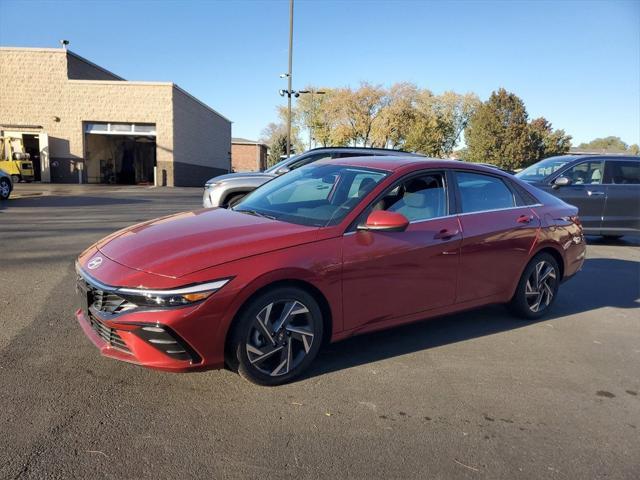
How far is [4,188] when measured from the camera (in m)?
15.8

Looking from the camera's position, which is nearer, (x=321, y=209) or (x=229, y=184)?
(x=321, y=209)

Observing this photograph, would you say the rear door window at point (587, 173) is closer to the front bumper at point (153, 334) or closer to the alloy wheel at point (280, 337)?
the alloy wheel at point (280, 337)

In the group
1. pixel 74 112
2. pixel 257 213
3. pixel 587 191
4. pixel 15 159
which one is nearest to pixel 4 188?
pixel 15 159

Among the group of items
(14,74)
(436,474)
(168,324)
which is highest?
(14,74)

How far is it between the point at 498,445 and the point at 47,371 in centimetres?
311

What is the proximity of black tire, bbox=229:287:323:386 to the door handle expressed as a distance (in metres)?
1.29

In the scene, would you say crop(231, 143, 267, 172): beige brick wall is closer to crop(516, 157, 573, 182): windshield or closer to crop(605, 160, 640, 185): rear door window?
crop(516, 157, 573, 182): windshield

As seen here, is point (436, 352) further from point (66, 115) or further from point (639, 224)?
point (66, 115)

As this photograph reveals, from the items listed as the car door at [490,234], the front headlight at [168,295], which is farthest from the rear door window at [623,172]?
the front headlight at [168,295]

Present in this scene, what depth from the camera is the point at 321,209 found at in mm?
3822

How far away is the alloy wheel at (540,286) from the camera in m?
4.89

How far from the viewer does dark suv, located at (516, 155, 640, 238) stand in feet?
31.1

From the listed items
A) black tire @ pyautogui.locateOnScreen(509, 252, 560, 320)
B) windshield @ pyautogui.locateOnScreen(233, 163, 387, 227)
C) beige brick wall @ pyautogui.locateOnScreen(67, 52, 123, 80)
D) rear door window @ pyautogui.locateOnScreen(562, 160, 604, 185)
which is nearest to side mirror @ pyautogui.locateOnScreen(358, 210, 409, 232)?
windshield @ pyautogui.locateOnScreen(233, 163, 387, 227)

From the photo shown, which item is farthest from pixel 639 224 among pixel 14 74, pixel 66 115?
pixel 14 74
